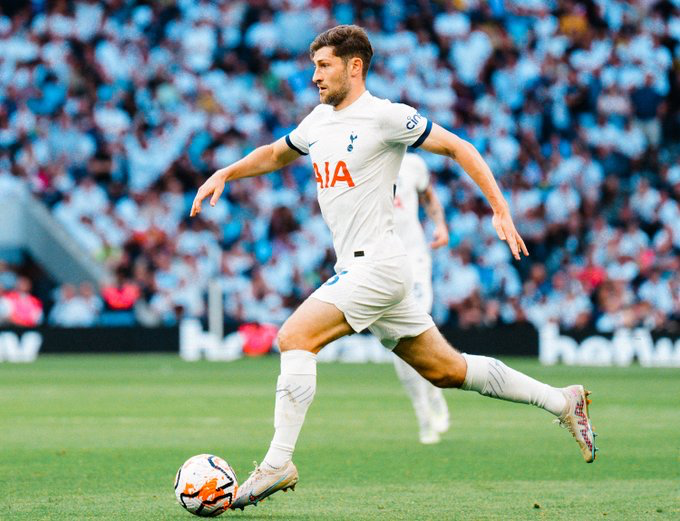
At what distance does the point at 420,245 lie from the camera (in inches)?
410

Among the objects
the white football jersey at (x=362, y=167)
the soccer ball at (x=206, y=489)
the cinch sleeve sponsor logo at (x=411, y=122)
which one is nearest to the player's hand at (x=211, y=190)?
the white football jersey at (x=362, y=167)

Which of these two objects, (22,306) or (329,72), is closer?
(329,72)

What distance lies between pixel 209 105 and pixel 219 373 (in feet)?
24.0

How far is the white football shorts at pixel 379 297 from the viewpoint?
255 inches

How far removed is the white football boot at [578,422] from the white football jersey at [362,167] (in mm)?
1266

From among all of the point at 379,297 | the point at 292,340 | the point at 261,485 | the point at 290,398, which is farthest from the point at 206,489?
the point at 379,297

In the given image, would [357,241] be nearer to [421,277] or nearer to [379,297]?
[379,297]

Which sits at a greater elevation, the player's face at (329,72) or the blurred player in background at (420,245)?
the player's face at (329,72)

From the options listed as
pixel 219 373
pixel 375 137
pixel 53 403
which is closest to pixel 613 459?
pixel 375 137

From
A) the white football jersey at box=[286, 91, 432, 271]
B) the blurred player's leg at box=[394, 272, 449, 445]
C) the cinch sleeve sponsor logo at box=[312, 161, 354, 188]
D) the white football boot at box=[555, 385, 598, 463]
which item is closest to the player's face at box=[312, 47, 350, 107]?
the white football jersey at box=[286, 91, 432, 271]

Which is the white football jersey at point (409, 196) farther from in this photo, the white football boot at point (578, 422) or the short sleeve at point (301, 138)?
the white football boot at point (578, 422)

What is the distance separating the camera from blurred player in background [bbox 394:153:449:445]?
32.4 ft

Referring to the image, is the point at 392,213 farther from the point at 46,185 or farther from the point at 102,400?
the point at 46,185

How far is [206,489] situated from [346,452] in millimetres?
3140
